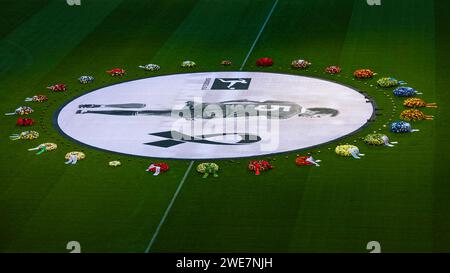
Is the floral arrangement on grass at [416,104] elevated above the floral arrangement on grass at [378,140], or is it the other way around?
the floral arrangement on grass at [416,104]

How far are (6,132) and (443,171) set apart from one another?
26.2 meters

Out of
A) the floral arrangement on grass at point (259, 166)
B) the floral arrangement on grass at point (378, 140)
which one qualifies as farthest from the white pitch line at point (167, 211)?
the floral arrangement on grass at point (378, 140)

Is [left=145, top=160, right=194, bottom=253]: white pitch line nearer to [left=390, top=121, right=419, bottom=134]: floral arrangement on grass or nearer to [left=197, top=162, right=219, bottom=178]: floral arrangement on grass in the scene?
[left=197, top=162, right=219, bottom=178]: floral arrangement on grass

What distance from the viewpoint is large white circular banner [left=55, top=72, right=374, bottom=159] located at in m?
64.9

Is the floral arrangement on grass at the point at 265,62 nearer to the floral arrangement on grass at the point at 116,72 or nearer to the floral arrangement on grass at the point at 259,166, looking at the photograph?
the floral arrangement on grass at the point at 116,72

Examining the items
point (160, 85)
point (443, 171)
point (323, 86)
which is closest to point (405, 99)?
point (323, 86)

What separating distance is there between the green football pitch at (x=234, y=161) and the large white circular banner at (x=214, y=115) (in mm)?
1165

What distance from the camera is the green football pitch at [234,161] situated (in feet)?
179

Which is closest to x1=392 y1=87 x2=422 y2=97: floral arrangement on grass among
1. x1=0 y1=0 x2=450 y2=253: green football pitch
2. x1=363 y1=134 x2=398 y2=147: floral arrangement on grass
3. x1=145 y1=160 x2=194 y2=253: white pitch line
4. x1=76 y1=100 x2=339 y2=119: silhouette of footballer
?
x1=0 y1=0 x2=450 y2=253: green football pitch

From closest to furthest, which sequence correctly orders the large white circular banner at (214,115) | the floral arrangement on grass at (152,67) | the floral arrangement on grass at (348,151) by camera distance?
1. the floral arrangement on grass at (348,151)
2. the large white circular banner at (214,115)
3. the floral arrangement on grass at (152,67)

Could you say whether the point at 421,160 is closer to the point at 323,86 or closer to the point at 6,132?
the point at 323,86

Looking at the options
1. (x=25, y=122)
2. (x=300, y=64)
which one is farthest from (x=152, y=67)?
(x=25, y=122)

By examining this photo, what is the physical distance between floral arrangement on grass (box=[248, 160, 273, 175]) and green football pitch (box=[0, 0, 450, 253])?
48 centimetres

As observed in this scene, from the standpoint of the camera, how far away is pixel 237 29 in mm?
85938
